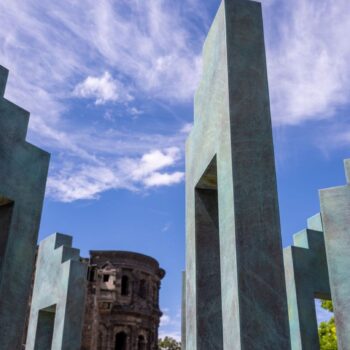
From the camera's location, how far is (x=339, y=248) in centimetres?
771

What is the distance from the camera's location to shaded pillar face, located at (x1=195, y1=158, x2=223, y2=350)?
6.42 meters

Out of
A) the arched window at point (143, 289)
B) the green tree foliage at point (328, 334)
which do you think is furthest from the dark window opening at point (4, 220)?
the arched window at point (143, 289)

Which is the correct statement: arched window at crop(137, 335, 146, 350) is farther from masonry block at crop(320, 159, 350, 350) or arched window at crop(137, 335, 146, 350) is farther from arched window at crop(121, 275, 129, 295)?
masonry block at crop(320, 159, 350, 350)

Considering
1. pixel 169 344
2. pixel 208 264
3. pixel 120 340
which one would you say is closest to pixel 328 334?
pixel 208 264

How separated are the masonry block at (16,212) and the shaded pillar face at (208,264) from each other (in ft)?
9.16

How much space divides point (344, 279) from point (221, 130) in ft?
10.7

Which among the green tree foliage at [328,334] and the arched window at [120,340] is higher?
the arched window at [120,340]

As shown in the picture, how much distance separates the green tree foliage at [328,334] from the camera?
19172mm

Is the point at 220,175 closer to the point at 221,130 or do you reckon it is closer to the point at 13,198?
the point at 221,130

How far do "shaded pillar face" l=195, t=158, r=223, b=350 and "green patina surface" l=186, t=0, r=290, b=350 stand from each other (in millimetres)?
13

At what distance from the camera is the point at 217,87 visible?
251 inches

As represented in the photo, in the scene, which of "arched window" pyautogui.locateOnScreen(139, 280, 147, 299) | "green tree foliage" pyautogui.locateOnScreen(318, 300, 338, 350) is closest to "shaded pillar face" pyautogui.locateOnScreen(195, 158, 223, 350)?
"green tree foliage" pyautogui.locateOnScreen(318, 300, 338, 350)

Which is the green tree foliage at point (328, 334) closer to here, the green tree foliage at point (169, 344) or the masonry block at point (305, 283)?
the masonry block at point (305, 283)

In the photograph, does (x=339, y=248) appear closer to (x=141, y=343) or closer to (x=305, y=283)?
(x=305, y=283)
